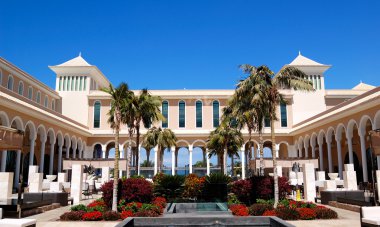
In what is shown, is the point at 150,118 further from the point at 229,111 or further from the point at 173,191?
the point at 229,111

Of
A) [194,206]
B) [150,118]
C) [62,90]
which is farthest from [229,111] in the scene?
[62,90]

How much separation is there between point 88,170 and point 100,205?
14.0 metres

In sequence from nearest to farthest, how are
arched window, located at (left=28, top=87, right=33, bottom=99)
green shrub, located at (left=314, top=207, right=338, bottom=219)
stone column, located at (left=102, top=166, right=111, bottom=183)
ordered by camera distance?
green shrub, located at (left=314, top=207, right=338, bottom=219)
stone column, located at (left=102, top=166, right=111, bottom=183)
arched window, located at (left=28, top=87, right=33, bottom=99)

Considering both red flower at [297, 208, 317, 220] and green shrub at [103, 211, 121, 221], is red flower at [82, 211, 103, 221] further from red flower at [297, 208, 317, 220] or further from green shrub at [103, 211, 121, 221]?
red flower at [297, 208, 317, 220]

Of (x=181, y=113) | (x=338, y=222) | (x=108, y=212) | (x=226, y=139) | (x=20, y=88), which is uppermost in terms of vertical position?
(x=20, y=88)

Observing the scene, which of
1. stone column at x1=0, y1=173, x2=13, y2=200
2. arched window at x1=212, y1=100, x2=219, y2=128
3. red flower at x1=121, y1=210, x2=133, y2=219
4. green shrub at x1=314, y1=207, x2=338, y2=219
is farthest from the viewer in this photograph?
arched window at x1=212, y1=100, x2=219, y2=128

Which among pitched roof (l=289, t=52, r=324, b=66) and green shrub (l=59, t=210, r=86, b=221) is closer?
green shrub (l=59, t=210, r=86, b=221)

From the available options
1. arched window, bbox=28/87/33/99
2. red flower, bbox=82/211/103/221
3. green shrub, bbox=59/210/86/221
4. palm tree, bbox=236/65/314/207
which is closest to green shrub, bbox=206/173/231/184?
palm tree, bbox=236/65/314/207

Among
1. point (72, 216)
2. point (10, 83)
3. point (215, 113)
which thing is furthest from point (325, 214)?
point (215, 113)

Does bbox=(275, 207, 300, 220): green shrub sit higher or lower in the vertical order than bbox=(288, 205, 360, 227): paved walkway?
higher

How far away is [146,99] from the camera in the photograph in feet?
73.5

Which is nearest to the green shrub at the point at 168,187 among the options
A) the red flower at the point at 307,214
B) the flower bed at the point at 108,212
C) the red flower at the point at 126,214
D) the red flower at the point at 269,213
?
the flower bed at the point at 108,212

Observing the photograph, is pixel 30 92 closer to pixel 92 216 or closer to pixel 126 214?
pixel 92 216

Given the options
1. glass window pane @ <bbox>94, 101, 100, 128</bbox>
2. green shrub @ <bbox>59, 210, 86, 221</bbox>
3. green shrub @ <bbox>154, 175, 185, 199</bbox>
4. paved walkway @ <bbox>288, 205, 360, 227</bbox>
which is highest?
glass window pane @ <bbox>94, 101, 100, 128</bbox>
